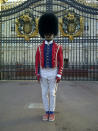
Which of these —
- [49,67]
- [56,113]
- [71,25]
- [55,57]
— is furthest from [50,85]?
[71,25]

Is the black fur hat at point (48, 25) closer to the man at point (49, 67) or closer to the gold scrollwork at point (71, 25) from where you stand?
the man at point (49, 67)

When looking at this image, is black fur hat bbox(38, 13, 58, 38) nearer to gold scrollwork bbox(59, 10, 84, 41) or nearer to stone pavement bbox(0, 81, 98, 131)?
stone pavement bbox(0, 81, 98, 131)

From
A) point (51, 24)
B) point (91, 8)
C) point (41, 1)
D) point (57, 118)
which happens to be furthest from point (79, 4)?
point (57, 118)

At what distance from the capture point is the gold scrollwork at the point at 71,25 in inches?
268

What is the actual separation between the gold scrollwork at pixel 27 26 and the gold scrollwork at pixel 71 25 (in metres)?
1.19

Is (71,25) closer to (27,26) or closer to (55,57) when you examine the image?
(27,26)

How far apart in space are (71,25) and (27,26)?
200 cm

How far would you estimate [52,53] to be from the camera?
256 cm

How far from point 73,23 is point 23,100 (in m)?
4.47

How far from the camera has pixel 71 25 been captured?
22.6 feet

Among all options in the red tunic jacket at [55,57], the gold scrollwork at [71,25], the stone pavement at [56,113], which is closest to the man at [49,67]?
the red tunic jacket at [55,57]

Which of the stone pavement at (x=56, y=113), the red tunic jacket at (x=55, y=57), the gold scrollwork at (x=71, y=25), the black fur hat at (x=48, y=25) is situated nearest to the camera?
the stone pavement at (x=56, y=113)

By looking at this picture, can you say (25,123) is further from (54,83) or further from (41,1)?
(41,1)

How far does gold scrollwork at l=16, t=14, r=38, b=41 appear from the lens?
22.6 ft
